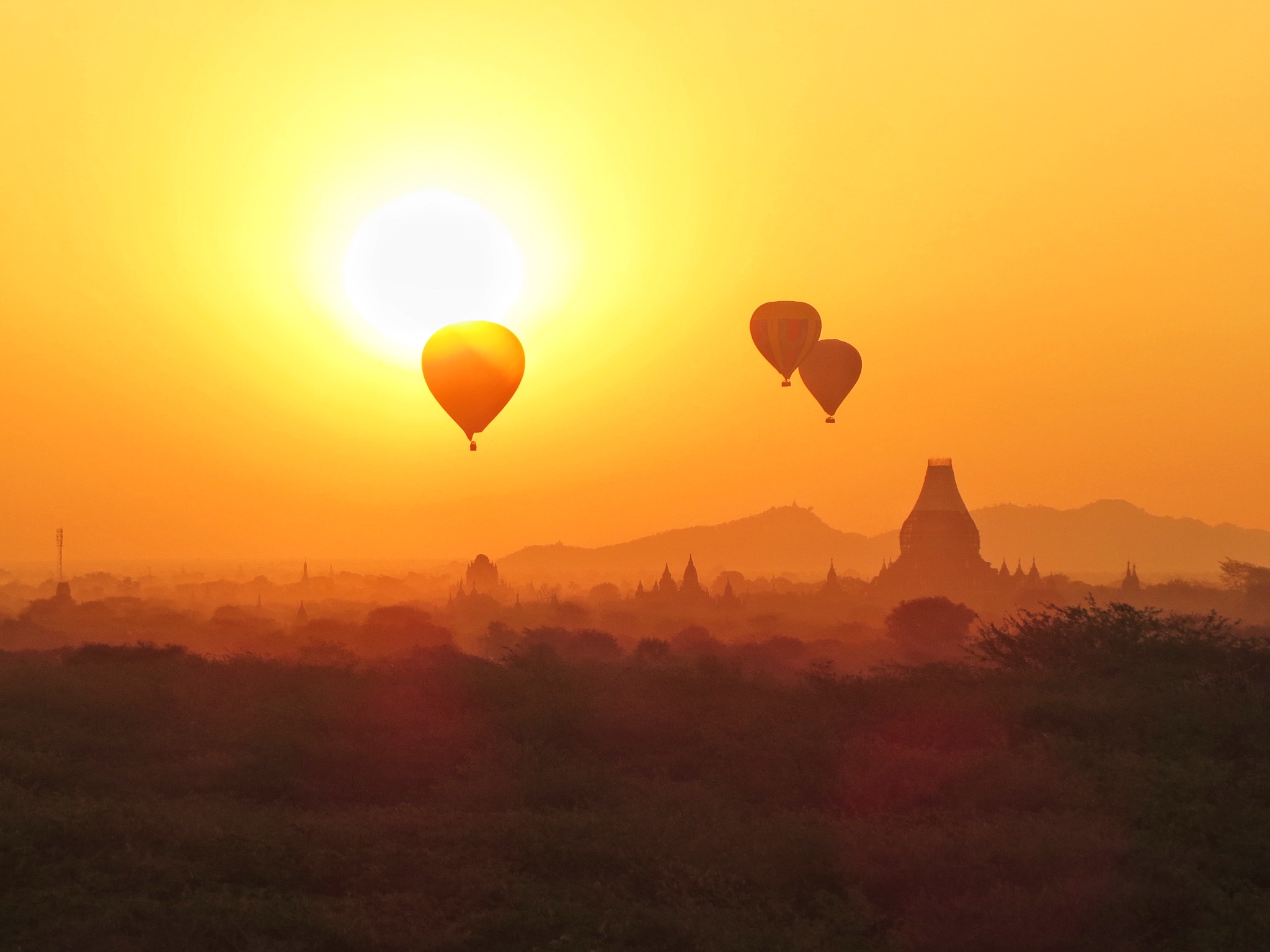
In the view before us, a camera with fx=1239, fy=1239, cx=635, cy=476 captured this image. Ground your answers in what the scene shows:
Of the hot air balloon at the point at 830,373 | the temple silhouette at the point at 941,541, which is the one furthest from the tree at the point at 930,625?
the temple silhouette at the point at 941,541

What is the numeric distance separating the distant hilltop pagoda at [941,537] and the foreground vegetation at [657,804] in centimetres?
7763

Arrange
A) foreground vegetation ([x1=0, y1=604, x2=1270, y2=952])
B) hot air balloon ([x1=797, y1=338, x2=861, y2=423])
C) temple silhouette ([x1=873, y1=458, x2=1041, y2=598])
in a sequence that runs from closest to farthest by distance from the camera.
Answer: foreground vegetation ([x1=0, y1=604, x2=1270, y2=952]), hot air balloon ([x1=797, y1=338, x2=861, y2=423]), temple silhouette ([x1=873, y1=458, x2=1041, y2=598])

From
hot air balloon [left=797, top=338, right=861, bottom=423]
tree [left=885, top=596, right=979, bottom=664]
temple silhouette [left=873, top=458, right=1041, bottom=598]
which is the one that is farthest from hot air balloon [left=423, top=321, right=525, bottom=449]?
temple silhouette [left=873, top=458, right=1041, bottom=598]

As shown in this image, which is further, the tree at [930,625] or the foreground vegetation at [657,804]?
the tree at [930,625]

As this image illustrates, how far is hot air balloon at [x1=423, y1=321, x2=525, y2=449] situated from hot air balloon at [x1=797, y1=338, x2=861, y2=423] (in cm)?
1943

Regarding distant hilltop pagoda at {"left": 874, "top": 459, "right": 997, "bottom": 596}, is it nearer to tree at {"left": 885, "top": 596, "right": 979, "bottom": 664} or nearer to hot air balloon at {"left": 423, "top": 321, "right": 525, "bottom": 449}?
tree at {"left": 885, "top": 596, "right": 979, "bottom": 664}

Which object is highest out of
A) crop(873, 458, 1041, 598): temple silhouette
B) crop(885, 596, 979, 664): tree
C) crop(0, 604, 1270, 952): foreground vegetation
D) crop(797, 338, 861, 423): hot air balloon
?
crop(797, 338, 861, 423): hot air balloon

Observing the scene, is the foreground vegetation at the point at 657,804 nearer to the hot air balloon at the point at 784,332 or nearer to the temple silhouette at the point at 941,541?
the hot air balloon at the point at 784,332

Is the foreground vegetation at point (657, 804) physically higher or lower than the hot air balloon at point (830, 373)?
lower

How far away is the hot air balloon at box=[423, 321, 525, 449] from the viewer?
155ft

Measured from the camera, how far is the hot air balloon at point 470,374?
47.2 meters

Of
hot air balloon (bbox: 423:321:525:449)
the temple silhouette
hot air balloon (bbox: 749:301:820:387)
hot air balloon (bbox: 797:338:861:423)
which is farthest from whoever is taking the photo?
the temple silhouette

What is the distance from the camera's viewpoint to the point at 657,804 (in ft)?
68.2

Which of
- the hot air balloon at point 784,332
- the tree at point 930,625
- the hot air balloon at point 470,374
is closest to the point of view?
the hot air balloon at point 470,374
